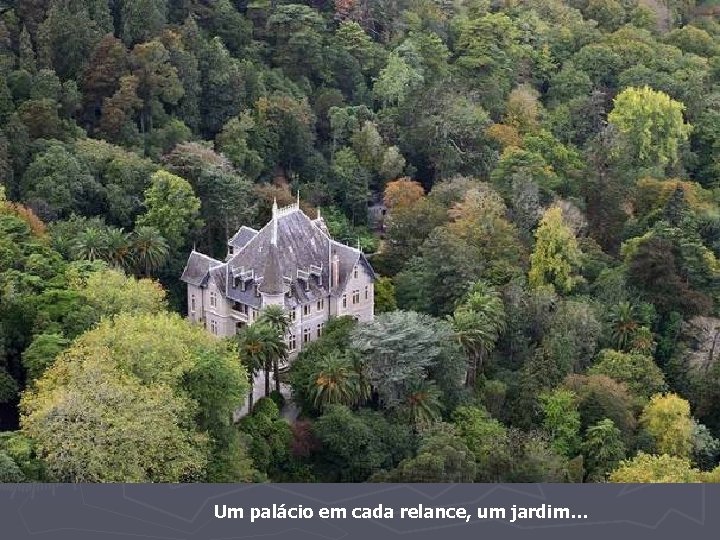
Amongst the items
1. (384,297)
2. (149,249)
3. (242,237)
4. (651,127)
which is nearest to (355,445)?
(384,297)

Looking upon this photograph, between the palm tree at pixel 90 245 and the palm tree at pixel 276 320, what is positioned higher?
the palm tree at pixel 90 245

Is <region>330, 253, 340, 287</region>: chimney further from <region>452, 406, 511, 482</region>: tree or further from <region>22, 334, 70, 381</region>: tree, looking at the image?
<region>22, 334, 70, 381</region>: tree

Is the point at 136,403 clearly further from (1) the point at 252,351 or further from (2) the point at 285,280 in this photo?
(2) the point at 285,280

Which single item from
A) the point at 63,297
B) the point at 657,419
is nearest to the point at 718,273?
the point at 657,419

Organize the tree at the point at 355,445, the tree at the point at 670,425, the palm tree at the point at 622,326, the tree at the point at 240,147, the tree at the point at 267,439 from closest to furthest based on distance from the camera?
the tree at the point at 267,439 → the tree at the point at 355,445 → the tree at the point at 670,425 → the palm tree at the point at 622,326 → the tree at the point at 240,147

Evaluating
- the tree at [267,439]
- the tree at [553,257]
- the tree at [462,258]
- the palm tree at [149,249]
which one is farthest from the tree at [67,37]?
the tree at [267,439]

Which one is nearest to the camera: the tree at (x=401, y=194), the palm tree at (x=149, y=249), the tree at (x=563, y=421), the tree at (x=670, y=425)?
the tree at (x=563, y=421)

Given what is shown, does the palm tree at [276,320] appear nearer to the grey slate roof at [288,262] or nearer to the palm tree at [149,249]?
the grey slate roof at [288,262]
